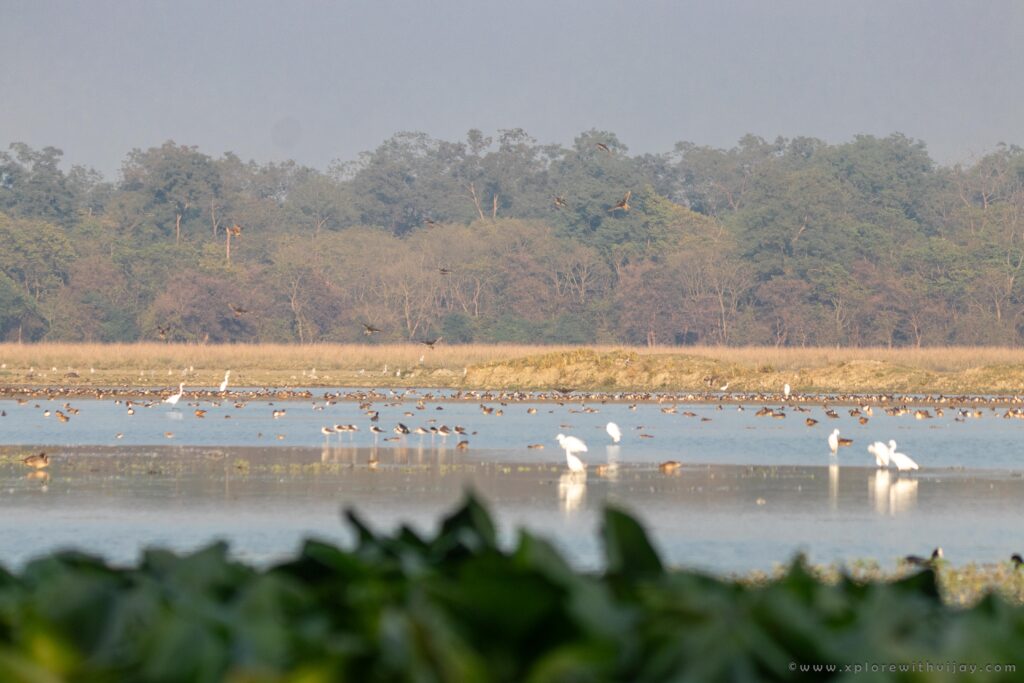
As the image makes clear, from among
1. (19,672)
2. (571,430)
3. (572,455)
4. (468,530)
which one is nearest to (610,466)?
(572,455)

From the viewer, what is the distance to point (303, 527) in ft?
41.7

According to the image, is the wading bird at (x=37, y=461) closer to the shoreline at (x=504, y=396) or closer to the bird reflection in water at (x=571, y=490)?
the bird reflection in water at (x=571, y=490)

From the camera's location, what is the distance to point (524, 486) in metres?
16.9

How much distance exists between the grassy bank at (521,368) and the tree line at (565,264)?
66.3 ft

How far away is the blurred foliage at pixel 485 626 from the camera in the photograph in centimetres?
180

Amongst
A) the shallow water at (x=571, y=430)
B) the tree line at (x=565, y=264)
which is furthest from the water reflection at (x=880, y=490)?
the tree line at (x=565, y=264)

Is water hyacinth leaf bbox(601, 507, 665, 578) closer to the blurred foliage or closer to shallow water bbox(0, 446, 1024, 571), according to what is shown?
the blurred foliage

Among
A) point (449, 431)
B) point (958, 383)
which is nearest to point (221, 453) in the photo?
point (449, 431)

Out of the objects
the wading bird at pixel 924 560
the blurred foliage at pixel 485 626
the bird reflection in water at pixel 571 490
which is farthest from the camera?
the bird reflection in water at pixel 571 490

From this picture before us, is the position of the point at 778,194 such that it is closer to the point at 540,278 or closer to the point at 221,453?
the point at 540,278

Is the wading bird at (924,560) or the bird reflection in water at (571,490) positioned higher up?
the wading bird at (924,560)

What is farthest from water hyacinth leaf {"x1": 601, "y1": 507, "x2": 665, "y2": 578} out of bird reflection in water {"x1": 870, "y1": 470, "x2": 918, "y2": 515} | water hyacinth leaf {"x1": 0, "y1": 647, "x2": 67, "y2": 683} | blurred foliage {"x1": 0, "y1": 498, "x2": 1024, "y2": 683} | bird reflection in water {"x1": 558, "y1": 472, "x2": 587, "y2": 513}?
bird reflection in water {"x1": 870, "y1": 470, "x2": 918, "y2": 515}

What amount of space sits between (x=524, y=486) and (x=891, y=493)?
403 centimetres

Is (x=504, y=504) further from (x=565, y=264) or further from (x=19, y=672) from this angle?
(x=565, y=264)
